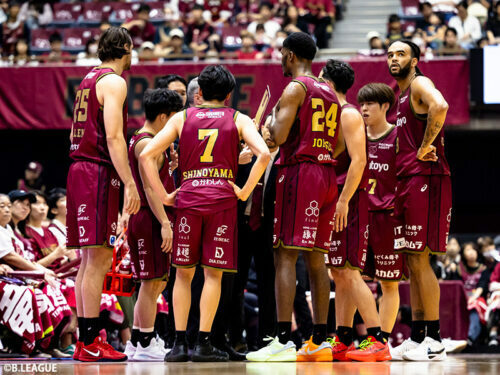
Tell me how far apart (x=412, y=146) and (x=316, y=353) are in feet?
6.11

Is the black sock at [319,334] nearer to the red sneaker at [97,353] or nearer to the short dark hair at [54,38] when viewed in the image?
the red sneaker at [97,353]

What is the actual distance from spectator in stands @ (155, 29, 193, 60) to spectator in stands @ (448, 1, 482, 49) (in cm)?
528

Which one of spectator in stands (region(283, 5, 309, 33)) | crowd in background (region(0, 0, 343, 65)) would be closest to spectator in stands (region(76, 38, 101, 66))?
crowd in background (region(0, 0, 343, 65))

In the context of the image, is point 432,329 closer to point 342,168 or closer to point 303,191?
point 342,168

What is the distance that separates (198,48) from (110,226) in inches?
435

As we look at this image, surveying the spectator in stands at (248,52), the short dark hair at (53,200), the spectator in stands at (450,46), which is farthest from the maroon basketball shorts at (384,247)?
the spectator in stands at (248,52)

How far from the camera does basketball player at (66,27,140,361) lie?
19.9 ft

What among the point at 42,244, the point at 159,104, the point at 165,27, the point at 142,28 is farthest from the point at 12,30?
the point at 159,104

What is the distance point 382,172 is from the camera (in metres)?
7.08

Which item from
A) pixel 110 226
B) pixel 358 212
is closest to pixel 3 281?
pixel 110 226

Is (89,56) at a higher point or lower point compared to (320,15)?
lower

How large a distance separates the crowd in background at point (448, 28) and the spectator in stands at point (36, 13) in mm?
7667

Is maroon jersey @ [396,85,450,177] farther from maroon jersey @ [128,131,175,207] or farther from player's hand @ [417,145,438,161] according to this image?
maroon jersey @ [128,131,175,207]

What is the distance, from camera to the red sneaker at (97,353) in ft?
19.9
